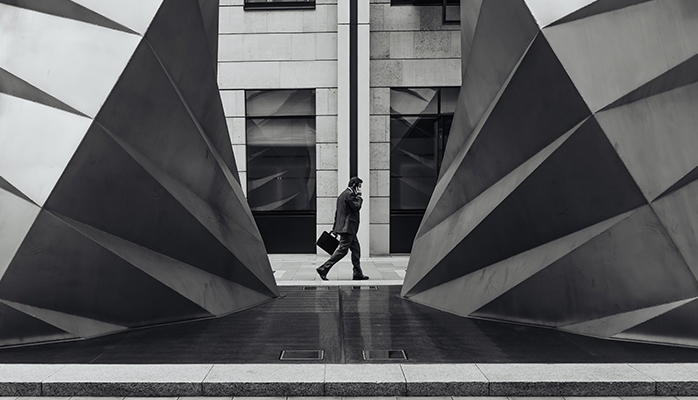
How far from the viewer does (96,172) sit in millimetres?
6395

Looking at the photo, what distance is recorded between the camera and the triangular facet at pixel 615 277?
6047mm

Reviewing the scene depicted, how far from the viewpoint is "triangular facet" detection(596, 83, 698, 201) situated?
6.22m

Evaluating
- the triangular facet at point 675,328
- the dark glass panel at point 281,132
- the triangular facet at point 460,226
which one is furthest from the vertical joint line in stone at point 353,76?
the triangular facet at point 675,328

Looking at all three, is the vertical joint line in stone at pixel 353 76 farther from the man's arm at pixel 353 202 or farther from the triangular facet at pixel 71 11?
the triangular facet at pixel 71 11

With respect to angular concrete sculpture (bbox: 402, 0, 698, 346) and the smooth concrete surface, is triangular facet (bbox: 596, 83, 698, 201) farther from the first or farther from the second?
the smooth concrete surface

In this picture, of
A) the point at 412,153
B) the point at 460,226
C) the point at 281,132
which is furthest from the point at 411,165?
the point at 460,226

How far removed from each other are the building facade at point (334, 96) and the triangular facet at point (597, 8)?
10.5 metres

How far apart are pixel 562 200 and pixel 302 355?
3.95 m

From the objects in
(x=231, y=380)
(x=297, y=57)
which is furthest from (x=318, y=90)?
(x=231, y=380)

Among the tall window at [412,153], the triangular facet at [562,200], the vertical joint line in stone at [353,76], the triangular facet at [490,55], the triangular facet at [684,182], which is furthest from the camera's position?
the tall window at [412,153]

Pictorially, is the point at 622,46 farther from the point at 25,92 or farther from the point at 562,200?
the point at 25,92

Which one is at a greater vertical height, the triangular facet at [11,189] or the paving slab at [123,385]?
the triangular facet at [11,189]

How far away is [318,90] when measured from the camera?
17.1m

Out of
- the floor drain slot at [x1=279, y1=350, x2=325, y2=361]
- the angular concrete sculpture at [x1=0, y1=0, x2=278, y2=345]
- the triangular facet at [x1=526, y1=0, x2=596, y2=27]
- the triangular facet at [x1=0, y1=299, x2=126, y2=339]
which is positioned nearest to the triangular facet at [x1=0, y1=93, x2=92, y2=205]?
the angular concrete sculpture at [x1=0, y1=0, x2=278, y2=345]
